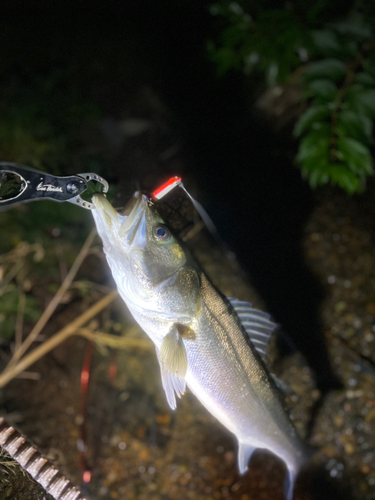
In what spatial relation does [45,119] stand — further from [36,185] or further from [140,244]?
[140,244]

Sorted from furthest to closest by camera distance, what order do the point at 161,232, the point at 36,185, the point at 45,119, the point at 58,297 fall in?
1. the point at 45,119
2. the point at 58,297
3. the point at 161,232
4. the point at 36,185

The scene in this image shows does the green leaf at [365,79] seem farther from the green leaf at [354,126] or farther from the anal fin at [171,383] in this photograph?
the anal fin at [171,383]

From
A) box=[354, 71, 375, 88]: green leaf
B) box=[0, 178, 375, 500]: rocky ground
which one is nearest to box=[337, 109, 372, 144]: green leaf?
box=[354, 71, 375, 88]: green leaf

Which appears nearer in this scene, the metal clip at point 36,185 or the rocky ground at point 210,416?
the metal clip at point 36,185

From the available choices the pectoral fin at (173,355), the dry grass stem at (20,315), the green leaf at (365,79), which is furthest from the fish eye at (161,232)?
the dry grass stem at (20,315)

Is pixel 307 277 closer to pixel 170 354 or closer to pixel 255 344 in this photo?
pixel 255 344

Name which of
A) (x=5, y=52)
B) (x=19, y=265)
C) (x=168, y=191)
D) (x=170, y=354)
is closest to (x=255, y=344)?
(x=170, y=354)

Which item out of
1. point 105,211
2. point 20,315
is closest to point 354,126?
point 105,211
